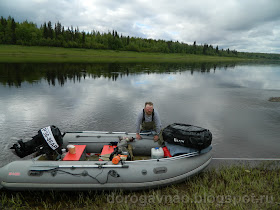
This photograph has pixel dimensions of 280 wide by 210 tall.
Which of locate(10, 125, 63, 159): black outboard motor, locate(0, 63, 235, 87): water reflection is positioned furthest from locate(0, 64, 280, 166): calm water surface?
locate(0, 63, 235, 87): water reflection

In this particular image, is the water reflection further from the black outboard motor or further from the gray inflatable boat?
the gray inflatable boat

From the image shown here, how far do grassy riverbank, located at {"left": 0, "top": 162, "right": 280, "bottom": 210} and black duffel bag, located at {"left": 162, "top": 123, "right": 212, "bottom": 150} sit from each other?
104cm

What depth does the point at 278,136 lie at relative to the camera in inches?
353

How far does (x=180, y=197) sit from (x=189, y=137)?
5.00 ft

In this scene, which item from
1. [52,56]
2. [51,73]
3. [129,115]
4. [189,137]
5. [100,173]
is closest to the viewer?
[100,173]

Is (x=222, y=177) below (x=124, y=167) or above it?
below

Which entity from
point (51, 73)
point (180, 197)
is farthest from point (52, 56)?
point (180, 197)

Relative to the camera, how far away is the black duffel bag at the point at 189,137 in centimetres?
510

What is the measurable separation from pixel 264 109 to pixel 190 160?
445 inches

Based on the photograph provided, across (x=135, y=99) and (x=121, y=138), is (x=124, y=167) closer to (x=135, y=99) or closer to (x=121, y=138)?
(x=121, y=138)

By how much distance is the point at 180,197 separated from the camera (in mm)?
4773

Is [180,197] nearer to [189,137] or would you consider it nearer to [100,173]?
[189,137]

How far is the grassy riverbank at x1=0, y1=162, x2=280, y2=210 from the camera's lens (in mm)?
4457

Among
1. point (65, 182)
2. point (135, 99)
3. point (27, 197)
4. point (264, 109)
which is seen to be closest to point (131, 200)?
point (65, 182)
